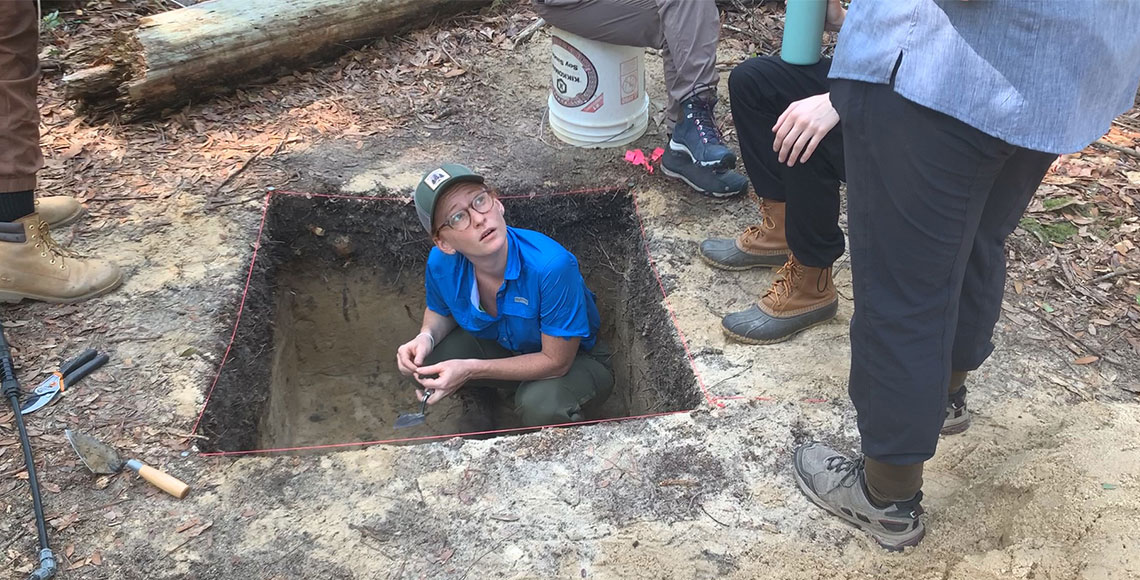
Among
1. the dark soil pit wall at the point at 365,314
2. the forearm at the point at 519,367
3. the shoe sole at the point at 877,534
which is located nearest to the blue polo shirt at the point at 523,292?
the forearm at the point at 519,367

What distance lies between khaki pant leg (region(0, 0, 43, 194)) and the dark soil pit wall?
1.02 m

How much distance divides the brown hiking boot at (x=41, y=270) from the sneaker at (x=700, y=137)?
2.77 meters

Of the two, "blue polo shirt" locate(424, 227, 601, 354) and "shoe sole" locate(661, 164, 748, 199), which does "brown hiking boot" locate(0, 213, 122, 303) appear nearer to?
"blue polo shirt" locate(424, 227, 601, 354)

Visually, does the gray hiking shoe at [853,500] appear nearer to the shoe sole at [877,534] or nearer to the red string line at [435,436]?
the shoe sole at [877,534]

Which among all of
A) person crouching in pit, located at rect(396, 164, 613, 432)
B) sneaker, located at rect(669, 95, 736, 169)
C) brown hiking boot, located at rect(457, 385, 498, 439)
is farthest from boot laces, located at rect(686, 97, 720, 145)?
brown hiking boot, located at rect(457, 385, 498, 439)

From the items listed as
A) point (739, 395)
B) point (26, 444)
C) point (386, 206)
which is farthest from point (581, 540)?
point (386, 206)

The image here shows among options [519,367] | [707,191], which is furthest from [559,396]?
[707,191]

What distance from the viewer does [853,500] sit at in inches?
98.8

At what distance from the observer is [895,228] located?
1900mm

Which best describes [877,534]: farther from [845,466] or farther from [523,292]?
[523,292]

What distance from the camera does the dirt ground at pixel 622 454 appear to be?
8.29ft

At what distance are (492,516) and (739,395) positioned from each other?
1051 mm

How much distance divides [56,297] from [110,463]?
107cm

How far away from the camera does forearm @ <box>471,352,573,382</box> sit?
11.6ft
